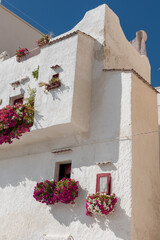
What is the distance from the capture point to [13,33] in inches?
811

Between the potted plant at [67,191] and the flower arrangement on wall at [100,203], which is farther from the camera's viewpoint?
the potted plant at [67,191]

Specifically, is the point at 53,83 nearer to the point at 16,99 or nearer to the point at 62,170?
the point at 16,99

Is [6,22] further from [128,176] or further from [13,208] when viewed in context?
[128,176]

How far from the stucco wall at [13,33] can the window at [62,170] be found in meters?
9.23

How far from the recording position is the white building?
11.3 metres

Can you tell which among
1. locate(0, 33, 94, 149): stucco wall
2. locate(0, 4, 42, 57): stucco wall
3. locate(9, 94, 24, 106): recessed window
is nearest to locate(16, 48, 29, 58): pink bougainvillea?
locate(0, 33, 94, 149): stucco wall

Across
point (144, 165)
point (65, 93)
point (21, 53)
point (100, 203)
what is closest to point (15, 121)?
point (65, 93)

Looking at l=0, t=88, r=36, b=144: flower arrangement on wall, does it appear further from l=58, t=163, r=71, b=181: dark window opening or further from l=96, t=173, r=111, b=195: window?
l=96, t=173, r=111, b=195: window

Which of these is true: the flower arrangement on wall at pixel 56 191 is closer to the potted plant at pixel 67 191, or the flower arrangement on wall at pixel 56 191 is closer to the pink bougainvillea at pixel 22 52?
the potted plant at pixel 67 191

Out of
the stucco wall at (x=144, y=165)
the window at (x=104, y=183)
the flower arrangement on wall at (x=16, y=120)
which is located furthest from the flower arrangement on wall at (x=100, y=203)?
the flower arrangement on wall at (x=16, y=120)

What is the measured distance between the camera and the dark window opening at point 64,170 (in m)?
13.0

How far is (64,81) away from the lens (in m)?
12.9

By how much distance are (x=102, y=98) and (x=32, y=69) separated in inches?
157

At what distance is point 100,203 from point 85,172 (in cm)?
168
